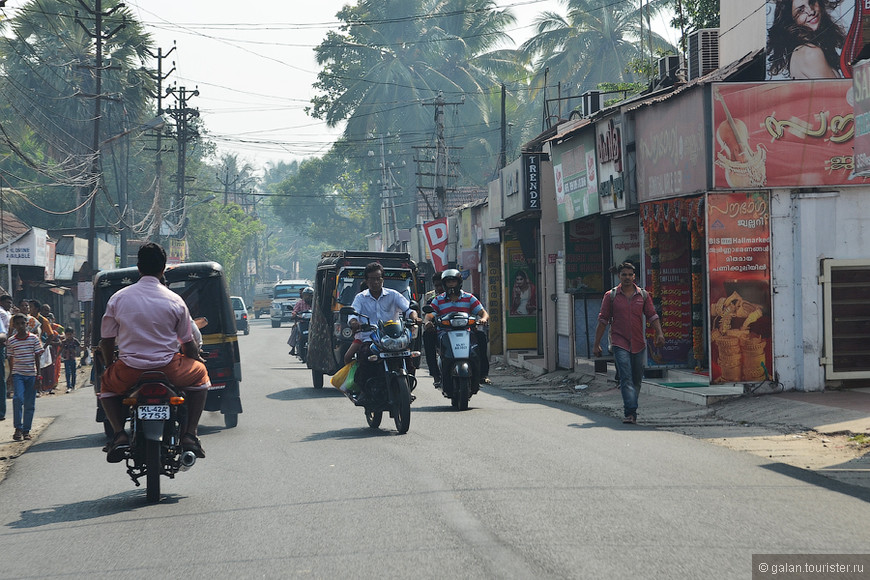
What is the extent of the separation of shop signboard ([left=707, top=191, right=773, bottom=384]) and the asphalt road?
4018 mm

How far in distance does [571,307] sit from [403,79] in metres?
52.1

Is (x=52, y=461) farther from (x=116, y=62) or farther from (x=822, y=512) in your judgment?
(x=116, y=62)

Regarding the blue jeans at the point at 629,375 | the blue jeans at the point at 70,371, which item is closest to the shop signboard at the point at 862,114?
the blue jeans at the point at 629,375

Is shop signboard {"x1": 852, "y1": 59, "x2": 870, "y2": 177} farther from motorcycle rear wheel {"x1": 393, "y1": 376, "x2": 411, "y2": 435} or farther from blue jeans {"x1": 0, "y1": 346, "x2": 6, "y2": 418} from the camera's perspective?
blue jeans {"x1": 0, "y1": 346, "x2": 6, "y2": 418}

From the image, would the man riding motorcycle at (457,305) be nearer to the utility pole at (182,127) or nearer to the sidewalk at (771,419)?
the sidewalk at (771,419)

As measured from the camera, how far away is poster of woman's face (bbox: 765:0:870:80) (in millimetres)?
17391

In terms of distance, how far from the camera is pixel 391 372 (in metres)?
12.1

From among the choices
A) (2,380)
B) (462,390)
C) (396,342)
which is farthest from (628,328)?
(2,380)

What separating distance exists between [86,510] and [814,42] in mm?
14115

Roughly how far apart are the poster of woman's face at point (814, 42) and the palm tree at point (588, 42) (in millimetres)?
48315

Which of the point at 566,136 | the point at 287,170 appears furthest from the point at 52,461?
the point at 287,170

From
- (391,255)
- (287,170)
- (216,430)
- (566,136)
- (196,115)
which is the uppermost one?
(287,170)

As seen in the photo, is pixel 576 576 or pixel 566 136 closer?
pixel 576 576

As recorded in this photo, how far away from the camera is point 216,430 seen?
45.3 feet
